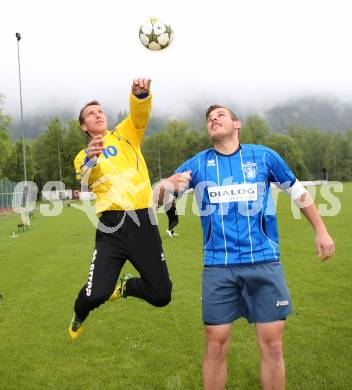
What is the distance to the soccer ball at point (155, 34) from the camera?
19.0 feet

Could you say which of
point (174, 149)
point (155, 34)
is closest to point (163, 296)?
point (155, 34)

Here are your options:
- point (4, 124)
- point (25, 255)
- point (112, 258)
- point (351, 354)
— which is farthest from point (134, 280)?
point (4, 124)

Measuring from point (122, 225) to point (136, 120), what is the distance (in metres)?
1.21

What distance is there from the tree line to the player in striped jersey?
64423 millimetres

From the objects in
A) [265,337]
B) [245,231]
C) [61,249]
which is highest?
[245,231]

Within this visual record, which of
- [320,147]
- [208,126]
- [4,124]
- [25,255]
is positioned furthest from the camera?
[320,147]

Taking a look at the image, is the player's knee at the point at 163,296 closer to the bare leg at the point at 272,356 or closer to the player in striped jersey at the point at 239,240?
the player in striped jersey at the point at 239,240

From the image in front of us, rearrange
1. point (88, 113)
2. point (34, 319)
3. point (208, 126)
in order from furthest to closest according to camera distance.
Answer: point (34, 319)
point (88, 113)
point (208, 126)

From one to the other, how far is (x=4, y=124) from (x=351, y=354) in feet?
166

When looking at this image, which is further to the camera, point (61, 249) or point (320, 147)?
point (320, 147)

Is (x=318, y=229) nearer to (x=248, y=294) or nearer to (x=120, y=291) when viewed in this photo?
(x=248, y=294)

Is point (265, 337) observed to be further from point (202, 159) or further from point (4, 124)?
point (4, 124)

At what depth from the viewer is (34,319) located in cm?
730

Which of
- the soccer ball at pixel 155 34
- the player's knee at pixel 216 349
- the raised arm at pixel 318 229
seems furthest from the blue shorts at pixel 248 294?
the soccer ball at pixel 155 34
